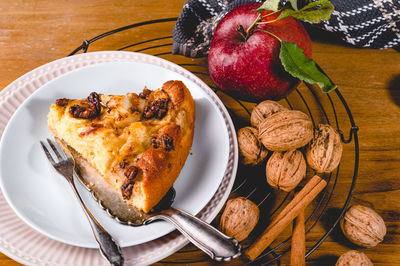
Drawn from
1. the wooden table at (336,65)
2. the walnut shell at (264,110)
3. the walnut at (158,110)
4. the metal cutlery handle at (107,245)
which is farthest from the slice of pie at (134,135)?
the wooden table at (336,65)

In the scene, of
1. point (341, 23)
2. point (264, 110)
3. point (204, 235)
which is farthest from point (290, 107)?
point (204, 235)

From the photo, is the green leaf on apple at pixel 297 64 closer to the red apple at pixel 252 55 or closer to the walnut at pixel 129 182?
the red apple at pixel 252 55

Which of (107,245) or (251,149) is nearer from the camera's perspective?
(107,245)

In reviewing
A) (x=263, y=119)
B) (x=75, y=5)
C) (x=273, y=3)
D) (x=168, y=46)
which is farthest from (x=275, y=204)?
(x=75, y=5)

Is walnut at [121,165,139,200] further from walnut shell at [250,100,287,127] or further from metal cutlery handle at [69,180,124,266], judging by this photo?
walnut shell at [250,100,287,127]

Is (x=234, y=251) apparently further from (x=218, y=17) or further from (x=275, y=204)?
(x=218, y=17)

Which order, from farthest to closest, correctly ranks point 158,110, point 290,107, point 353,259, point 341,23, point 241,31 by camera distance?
point 341,23 < point 290,107 < point 241,31 < point 158,110 < point 353,259

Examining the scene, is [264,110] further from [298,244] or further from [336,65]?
[336,65]

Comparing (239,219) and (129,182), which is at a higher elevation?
(129,182)
